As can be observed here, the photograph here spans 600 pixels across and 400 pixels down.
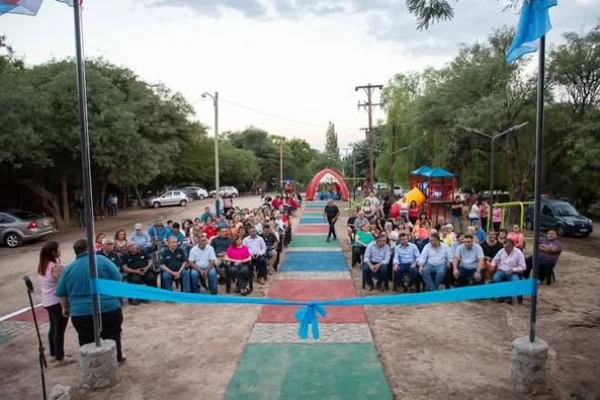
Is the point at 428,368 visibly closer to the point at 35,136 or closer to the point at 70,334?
the point at 70,334

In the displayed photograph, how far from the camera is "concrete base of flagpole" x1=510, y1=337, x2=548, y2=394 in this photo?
5270 mm

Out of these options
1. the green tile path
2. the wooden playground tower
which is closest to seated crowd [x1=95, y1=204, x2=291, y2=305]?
the green tile path

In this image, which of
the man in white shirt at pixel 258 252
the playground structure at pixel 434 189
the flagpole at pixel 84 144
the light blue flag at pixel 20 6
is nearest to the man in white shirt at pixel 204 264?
the man in white shirt at pixel 258 252

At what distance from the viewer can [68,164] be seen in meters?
22.0

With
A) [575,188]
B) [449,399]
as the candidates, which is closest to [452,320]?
[449,399]

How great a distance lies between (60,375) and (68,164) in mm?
18168

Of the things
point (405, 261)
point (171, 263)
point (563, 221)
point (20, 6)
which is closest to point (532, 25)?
point (405, 261)

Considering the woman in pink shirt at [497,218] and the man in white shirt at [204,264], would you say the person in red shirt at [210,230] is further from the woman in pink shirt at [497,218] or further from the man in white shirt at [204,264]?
the woman in pink shirt at [497,218]

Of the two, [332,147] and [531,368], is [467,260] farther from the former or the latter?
[332,147]

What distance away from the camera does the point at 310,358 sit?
6.35m

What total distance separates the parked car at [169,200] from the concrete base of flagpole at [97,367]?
1356 inches

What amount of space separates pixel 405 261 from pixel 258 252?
308 cm

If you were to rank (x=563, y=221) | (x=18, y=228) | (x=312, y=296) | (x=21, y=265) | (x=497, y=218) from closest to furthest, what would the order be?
(x=312, y=296) → (x=21, y=265) → (x=497, y=218) → (x=18, y=228) → (x=563, y=221)

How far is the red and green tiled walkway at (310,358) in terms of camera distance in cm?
542
